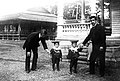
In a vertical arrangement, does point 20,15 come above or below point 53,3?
below

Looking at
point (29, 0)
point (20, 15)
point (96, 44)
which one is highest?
point (29, 0)

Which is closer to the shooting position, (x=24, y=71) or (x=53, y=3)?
(x=24, y=71)

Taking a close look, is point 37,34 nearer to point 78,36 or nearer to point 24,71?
point 24,71

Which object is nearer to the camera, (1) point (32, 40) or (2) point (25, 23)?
(1) point (32, 40)

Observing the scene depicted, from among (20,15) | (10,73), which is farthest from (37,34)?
(20,15)

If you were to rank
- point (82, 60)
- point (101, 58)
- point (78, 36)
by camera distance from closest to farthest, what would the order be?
point (101, 58)
point (82, 60)
point (78, 36)

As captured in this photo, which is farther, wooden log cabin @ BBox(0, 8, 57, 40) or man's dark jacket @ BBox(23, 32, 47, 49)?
wooden log cabin @ BBox(0, 8, 57, 40)

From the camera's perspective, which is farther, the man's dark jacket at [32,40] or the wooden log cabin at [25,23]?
the wooden log cabin at [25,23]

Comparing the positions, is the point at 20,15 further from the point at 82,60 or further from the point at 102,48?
the point at 102,48

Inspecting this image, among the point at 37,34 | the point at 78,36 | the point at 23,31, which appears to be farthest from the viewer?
the point at 23,31

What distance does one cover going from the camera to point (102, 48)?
7.86 meters

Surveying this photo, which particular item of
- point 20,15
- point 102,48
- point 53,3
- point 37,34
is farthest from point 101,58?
point 53,3

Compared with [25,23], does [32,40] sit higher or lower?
lower

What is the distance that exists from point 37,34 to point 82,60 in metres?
3.98
